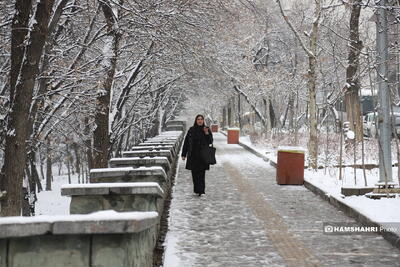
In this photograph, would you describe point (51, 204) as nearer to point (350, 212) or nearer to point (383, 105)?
point (383, 105)

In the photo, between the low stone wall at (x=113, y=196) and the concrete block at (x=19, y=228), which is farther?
the low stone wall at (x=113, y=196)

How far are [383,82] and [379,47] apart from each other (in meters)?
0.75

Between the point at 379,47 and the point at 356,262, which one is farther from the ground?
the point at 379,47

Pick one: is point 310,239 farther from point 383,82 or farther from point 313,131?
point 313,131

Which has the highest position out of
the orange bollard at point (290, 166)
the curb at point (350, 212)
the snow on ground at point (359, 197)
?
the orange bollard at point (290, 166)

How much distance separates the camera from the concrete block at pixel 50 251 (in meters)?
4.13

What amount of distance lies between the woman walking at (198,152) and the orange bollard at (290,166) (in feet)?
7.50

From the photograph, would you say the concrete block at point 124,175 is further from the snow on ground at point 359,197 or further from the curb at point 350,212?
the snow on ground at point 359,197

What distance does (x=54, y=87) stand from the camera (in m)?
12.1

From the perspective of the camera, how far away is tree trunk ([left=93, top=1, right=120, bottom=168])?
12.4 meters

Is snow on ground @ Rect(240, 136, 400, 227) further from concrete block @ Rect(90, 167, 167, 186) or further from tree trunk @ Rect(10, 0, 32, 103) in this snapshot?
tree trunk @ Rect(10, 0, 32, 103)

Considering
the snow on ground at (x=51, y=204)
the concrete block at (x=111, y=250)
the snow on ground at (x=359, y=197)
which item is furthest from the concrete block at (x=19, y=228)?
the snow on ground at (x=51, y=204)

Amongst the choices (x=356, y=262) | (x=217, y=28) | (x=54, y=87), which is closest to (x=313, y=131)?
(x=217, y=28)

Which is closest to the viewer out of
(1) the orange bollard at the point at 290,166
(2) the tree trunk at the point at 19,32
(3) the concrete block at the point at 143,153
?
(2) the tree trunk at the point at 19,32
